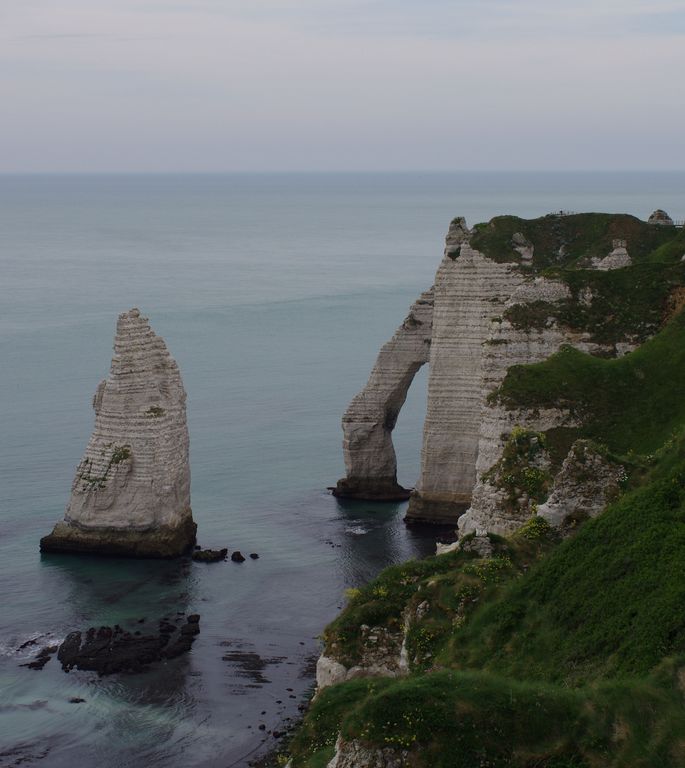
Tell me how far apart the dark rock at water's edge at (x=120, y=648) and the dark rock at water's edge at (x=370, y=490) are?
2229cm

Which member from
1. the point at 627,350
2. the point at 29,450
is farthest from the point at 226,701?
the point at 29,450

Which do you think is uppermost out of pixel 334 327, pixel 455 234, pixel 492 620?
pixel 455 234

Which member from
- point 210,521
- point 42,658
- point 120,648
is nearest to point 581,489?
point 120,648

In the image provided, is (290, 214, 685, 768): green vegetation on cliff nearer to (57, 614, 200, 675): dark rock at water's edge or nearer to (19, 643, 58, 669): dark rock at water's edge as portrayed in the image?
(57, 614, 200, 675): dark rock at water's edge

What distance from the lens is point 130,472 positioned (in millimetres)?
61438

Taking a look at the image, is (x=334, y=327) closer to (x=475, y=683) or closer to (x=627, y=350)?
(x=627, y=350)

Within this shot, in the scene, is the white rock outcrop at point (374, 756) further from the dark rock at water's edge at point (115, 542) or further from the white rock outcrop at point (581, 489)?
the dark rock at water's edge at point (115, 542)

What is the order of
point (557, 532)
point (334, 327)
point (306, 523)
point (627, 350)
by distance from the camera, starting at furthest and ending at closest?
1. point (334, 327)
2. point (306, 523)
3. point (627, 350)
4. point (557, 532)

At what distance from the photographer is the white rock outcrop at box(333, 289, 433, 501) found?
239 ft

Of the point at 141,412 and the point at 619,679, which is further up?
the point at 619,679

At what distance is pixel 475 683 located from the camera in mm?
22141

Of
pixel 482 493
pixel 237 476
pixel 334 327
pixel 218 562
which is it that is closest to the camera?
pixel 482 493

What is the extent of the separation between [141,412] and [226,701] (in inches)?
765

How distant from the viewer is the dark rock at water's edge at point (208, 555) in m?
61.0
